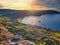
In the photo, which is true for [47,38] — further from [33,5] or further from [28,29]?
[33,5]

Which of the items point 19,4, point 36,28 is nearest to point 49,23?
point 36,28

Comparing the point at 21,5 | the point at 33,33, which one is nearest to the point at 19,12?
the point at 21,5

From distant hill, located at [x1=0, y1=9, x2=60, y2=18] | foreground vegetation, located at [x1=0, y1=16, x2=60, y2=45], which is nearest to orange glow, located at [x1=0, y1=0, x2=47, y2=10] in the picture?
distant hill, located at [x1=0, y1=9, x2=60, y2=18]

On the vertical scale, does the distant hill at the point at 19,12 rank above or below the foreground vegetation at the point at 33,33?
above

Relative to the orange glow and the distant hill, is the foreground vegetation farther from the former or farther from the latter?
the orange glow

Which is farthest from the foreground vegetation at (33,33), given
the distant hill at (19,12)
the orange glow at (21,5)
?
the orange glow at (21,5)

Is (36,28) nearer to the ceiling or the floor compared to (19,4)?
nearer to the floor

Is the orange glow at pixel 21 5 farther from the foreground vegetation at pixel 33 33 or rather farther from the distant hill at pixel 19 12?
the foreground vegetation at pixel 33 33

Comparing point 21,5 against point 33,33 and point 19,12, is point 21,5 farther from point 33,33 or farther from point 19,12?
point 33,33
